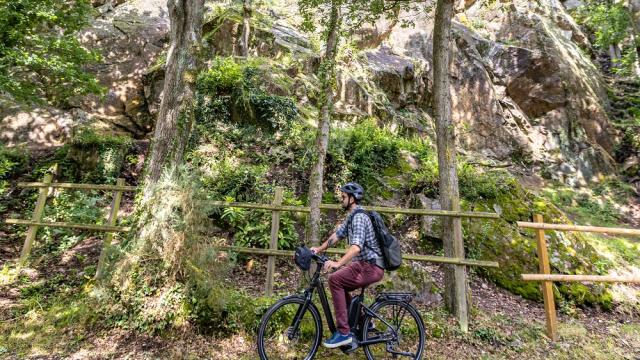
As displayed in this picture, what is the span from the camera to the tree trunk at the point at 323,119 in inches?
237

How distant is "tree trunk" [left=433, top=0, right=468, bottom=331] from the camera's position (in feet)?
20.5

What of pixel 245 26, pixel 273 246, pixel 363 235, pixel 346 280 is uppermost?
pixel 245 26

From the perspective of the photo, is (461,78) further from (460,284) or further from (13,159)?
(13,159)

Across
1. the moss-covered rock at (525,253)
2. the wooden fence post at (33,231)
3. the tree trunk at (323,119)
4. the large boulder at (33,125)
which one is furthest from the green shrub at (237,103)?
the moss-covered rock at (525,253)

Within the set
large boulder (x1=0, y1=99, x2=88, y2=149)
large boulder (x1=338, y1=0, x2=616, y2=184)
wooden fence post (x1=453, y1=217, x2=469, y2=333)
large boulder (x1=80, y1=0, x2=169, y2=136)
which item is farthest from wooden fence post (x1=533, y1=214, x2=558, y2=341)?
large boulder (x1=0, y1=99, x2=88, y2=149)

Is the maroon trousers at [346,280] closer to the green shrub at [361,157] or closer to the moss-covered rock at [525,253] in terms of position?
the moss-covered rock at [525,253]

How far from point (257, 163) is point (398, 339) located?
6.49 metres

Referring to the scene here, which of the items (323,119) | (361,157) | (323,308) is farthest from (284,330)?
(361,157)

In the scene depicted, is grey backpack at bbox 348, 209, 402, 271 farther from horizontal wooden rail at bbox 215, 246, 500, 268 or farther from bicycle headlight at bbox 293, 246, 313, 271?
horizontal wooden rail at bbox 215, 246, 500, 268

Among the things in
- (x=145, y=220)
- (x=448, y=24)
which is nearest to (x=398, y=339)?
(x=145, y=220)

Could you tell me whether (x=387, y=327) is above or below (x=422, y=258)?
below

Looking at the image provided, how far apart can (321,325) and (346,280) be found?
2.43 ft

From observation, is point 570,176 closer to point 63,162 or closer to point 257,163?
point 257,163

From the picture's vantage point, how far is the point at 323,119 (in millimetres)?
6301
